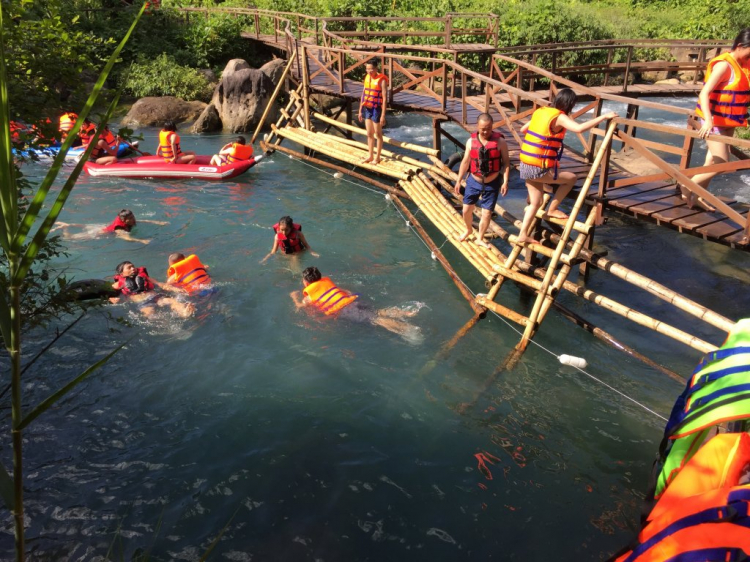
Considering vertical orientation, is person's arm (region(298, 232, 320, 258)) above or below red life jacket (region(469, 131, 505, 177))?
below

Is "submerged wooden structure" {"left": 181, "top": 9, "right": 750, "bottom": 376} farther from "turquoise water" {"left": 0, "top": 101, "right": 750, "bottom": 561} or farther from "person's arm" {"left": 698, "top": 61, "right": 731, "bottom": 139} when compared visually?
"turquoise water" {"left": 0, "top": 101, "right": 750, "bottom": 561}

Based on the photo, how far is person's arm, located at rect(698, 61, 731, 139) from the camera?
700cm

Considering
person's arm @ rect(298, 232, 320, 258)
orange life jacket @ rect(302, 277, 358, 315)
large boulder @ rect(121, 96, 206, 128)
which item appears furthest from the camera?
large boulder @ rect(121, 96, 206, 128)

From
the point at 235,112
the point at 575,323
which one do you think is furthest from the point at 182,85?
the point at 575,323

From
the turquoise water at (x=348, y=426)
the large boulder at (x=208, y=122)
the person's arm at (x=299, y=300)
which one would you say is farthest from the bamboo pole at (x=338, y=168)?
the person's arm at (x=299, y=300)

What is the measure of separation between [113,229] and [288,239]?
3670mm

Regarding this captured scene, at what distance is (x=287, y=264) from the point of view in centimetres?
1059

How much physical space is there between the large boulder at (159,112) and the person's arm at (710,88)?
658 inches

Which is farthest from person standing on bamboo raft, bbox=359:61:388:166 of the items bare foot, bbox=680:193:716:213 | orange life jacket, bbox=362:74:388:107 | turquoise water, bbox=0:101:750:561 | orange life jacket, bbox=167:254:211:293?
bare foot, bbox=680:193:716:213

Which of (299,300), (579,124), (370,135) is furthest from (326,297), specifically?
(370,135)

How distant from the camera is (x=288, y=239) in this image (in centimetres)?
1046

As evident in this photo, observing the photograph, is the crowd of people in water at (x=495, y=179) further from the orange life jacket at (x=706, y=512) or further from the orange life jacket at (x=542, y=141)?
the orange life jacket at (x=706, y=512)

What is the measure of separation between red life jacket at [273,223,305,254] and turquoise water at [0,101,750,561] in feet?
0.91

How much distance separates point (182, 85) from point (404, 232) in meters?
13.1
